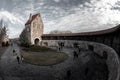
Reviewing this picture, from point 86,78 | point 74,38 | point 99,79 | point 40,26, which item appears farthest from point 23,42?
point 99,79

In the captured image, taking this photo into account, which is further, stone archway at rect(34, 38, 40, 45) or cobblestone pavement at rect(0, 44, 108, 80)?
stone archway at rect(34, 38, 40, 45)

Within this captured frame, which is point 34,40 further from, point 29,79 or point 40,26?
point 29,79

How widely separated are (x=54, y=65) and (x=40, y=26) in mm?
31271

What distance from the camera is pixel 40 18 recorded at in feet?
185

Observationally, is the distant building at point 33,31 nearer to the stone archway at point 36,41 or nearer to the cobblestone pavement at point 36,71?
the stone archway at point 36,41

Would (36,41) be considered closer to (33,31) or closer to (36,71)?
(33,31)

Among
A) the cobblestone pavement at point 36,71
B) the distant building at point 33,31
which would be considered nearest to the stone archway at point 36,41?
the distant building at point 33,31

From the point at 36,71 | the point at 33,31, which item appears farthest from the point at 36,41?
the point at 36,71

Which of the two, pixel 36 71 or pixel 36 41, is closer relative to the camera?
pixel 36 71

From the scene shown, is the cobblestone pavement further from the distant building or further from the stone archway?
Result: the stone archway

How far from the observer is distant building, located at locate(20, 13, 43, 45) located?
5127 cm

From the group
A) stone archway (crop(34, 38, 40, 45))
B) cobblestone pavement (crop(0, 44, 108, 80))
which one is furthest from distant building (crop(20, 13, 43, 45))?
cobblestone pavement (crop(0, 44, 108, 80))

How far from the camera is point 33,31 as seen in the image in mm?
52312

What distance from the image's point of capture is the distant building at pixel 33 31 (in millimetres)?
51272
